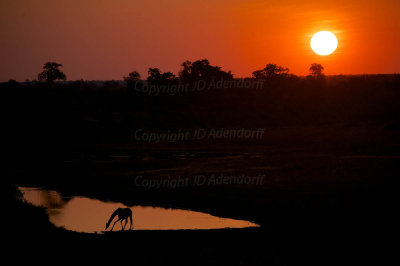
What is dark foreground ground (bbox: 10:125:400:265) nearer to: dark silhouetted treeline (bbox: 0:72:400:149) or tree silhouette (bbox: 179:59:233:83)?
dark silhouetted treeline (bbox: 0:72:400:149)

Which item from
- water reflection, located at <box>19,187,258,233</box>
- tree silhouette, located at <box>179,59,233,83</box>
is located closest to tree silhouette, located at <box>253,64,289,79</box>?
tree silhouette, located at <box>179,59,233,83</box>

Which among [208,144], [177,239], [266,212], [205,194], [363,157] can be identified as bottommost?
[177,239]

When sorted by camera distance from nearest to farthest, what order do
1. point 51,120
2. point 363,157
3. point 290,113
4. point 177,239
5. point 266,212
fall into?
point 177,239 → point 266,212 → point 363,157 → point 51,120 → point 290,113

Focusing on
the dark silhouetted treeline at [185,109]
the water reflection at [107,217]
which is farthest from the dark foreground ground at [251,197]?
the dark silhouetted treeline at [185,109]

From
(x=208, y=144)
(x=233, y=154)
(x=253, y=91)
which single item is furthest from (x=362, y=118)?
(x=233, y=154)

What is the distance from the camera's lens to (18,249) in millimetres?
14672

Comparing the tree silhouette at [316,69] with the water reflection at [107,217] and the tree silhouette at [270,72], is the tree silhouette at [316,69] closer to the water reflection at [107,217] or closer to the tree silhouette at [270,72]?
the tree silhouette at [270,72]

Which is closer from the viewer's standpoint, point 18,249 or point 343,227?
point 18,249

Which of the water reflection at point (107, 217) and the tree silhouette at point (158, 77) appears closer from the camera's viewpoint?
the water reflection at point (107, 217)

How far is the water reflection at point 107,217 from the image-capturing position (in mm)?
21828

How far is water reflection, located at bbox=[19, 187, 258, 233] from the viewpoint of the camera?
21.8 m

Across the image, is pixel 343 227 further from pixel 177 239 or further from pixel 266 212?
pixel 177 239

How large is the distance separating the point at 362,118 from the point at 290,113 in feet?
38.2

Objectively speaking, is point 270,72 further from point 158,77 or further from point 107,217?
point 107,217
